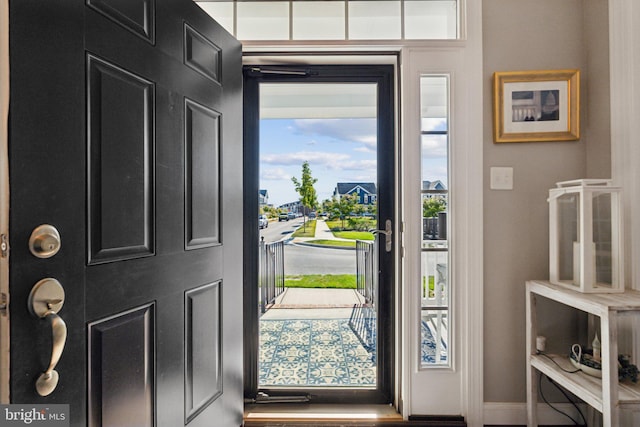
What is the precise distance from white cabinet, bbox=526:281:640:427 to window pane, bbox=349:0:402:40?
4.70 feet

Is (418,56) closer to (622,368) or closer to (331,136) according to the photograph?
(331,136)

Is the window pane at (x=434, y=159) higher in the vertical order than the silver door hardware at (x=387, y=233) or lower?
higher

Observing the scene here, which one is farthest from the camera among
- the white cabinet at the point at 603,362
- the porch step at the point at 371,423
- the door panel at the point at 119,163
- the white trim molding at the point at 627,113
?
the porch step at the point at 371,423

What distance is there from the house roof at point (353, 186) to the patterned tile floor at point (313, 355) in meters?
0.75

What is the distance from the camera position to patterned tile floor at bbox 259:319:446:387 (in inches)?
79.0

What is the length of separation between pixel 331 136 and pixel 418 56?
60 centimetres

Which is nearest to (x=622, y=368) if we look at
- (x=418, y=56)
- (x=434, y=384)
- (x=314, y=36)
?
(x=434, y=384)

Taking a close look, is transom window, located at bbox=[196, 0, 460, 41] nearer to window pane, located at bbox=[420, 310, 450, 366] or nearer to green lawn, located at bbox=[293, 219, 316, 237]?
green lawn, located at bbox=[293, 219, 316, 237]

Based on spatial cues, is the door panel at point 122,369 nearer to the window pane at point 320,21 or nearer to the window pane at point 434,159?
the window pane at point 434,159

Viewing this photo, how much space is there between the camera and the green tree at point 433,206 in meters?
1.82

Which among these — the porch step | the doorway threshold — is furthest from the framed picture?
the doorway threshold

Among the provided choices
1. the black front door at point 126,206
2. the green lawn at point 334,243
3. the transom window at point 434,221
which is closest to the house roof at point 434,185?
the transom window at point 434,221

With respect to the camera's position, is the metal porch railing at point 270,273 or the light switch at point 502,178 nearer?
the light switch at point 502,178

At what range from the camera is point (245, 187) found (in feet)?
6.49
